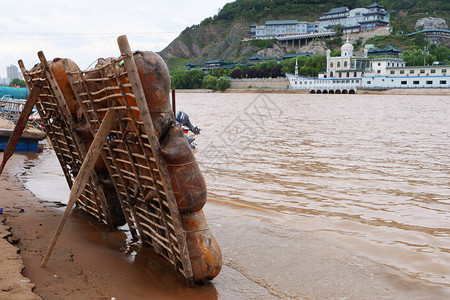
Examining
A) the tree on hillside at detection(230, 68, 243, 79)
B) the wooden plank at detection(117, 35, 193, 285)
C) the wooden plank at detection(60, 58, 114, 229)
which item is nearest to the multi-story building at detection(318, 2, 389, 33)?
the tree on hillside at detection(230, 68, 243, 79)

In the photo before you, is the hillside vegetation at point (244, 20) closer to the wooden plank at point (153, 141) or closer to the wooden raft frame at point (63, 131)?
the wooden raft frame at point (63, 131)

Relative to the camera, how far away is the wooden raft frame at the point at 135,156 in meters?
4.46

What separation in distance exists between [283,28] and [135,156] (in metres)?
143

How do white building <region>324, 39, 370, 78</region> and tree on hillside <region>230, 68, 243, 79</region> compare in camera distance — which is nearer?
white building <region>324, 39, 370, 78</region>

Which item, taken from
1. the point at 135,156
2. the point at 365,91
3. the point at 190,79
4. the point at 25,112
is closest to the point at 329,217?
the point at 135,156

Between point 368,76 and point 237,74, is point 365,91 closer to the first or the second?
point 368,76

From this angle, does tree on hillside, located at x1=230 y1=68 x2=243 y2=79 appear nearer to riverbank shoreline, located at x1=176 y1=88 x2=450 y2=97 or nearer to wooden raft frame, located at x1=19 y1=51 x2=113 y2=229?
riverbank shoreline, located at x1=176 y1=88 x2=450 y2=97

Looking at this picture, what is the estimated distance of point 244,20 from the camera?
6171 inches

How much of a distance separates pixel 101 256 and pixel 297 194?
5.77 meters

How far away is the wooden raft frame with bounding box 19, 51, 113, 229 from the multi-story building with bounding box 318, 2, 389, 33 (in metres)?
127

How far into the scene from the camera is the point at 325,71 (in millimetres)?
93938

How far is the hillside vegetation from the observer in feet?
441

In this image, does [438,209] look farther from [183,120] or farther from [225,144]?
[225,144]

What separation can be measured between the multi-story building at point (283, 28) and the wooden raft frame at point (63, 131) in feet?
452
